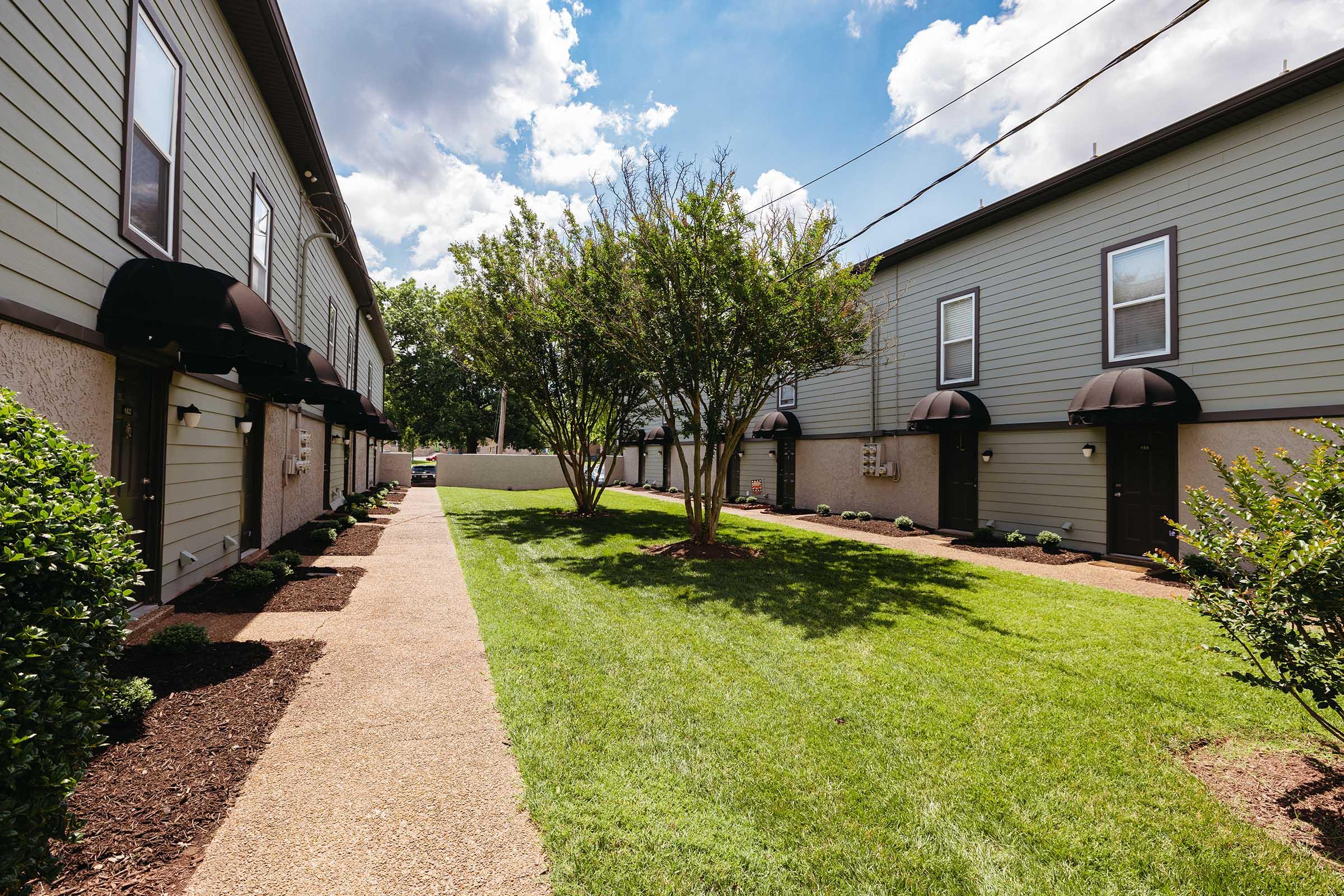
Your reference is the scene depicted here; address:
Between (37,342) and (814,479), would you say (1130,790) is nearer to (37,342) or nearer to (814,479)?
(37,342)

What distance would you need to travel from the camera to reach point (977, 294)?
439 inches

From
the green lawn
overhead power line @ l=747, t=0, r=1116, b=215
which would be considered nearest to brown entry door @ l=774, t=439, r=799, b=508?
overhead power line @ l=747, t=0, r=1116, b=215

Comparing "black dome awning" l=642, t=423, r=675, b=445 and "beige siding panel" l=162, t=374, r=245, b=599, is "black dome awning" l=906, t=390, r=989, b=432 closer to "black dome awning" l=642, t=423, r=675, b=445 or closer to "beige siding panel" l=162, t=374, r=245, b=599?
"beige siding panel" l=162, t=374, r=245, b=599

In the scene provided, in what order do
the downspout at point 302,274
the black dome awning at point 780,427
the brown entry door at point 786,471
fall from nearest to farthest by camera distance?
the downspout at point 302,274 < the black dome awning at point 780,427 < the brown entry door at point 786,471

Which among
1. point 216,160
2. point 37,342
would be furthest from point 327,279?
point 37,342

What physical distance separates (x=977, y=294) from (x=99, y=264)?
12.5 metres

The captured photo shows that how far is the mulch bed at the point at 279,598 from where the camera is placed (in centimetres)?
548

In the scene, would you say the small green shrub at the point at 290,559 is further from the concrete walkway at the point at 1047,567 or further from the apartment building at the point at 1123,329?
the apartment building at the point at 1123,329

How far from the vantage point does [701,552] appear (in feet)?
29.5

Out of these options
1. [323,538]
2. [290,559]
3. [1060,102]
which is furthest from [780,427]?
[290,559]

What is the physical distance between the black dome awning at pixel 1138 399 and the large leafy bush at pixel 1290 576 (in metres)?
5.80

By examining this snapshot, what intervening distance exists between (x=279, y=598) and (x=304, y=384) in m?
2.72

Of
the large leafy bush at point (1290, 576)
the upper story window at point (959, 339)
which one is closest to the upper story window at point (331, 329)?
the upper story window at point (959, 339)

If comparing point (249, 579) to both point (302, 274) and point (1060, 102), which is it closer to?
point (302, 274)
